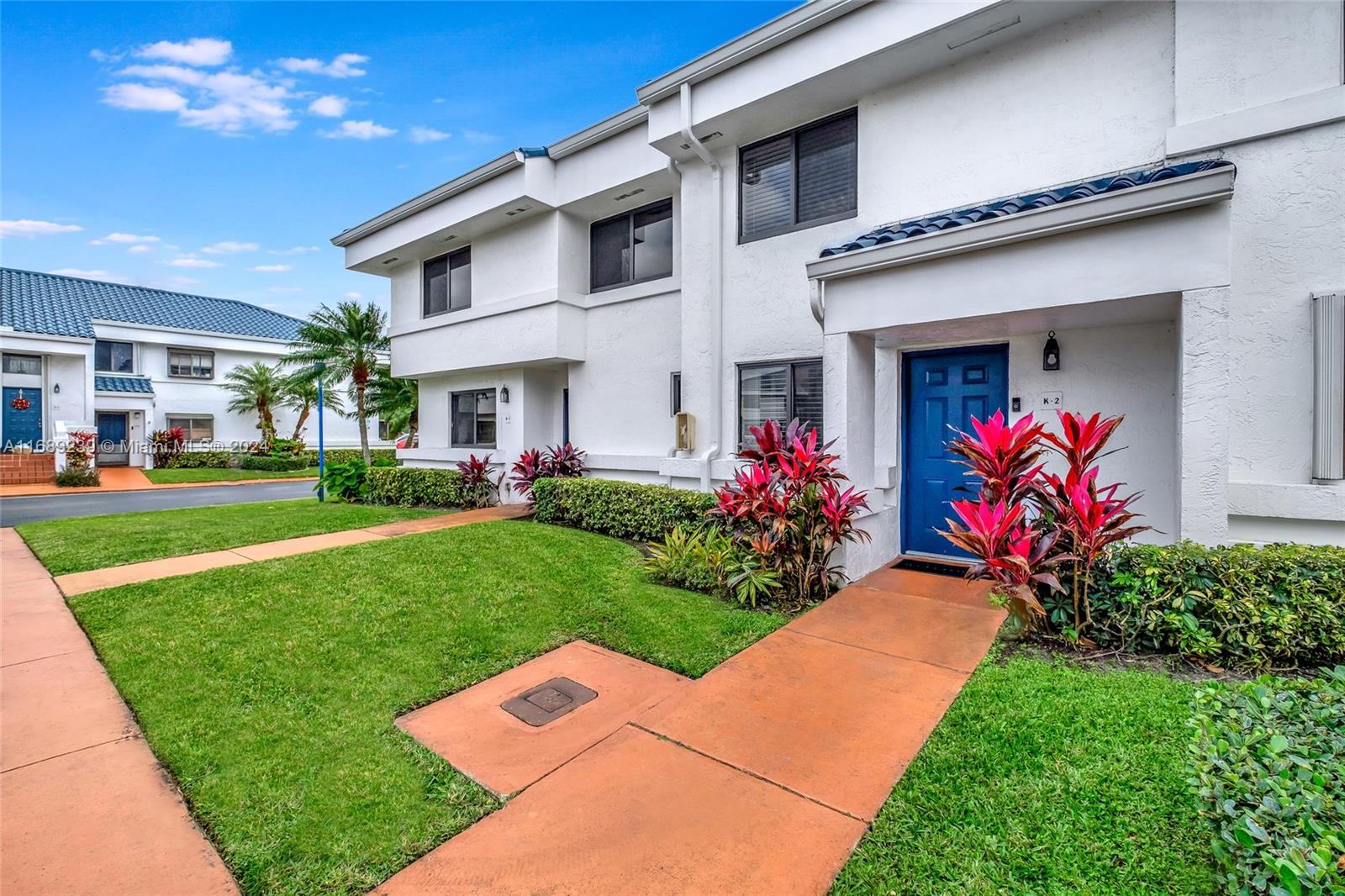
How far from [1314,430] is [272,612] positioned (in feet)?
29.9

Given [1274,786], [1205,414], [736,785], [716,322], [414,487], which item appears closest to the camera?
[1274,786]

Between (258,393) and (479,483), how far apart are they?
2388 centimetres

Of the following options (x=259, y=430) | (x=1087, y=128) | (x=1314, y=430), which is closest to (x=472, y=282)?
(x=1087, y=128)

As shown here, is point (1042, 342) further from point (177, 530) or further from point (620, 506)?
point (177, 530)

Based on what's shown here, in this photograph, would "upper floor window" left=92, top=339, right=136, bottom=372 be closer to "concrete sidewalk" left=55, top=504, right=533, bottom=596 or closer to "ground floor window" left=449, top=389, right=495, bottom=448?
"ground floor window" left=449, top=389, right=495, bottom=448

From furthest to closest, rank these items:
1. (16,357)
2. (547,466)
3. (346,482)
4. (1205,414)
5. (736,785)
→ 1. (16,357)
2. (346,482)
3. (547,466)
4. (1205,414)
5. (736,785)

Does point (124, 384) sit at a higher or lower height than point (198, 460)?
higher

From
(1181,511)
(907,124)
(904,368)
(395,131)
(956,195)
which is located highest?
(395,131)

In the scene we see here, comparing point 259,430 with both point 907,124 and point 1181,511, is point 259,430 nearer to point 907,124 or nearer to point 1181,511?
point 907,124

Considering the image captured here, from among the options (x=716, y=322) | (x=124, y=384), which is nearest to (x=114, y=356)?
(x=124, y=384)

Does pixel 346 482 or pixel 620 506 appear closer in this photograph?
pixel 620 506

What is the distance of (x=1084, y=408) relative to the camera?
5887 millimetres

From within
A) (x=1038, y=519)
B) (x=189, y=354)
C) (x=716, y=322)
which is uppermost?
(x=189, y=354)

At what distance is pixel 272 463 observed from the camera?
25.1 m
